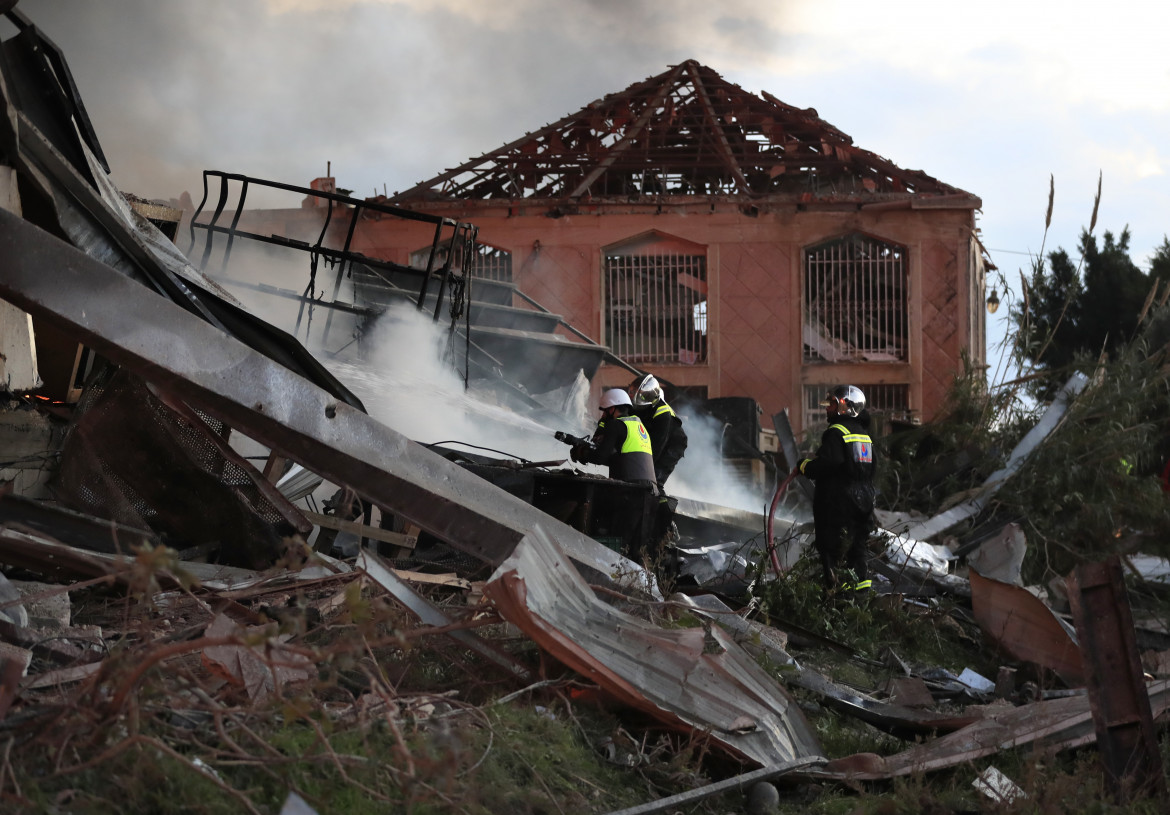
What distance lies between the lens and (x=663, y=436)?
9422 mm

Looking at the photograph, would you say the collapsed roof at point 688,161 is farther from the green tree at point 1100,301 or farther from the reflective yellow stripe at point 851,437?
the reflective yellow stripe at point 851,437

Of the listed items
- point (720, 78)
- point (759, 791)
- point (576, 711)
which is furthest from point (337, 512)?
point (720, 78)

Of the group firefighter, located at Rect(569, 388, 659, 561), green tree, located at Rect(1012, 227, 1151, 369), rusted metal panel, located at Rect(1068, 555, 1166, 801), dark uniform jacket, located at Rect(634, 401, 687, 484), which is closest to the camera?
rusted metal panel, located at Rect(1068, 555, 1166, 801)

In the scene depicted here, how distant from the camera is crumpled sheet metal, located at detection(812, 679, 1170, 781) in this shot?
444 cm

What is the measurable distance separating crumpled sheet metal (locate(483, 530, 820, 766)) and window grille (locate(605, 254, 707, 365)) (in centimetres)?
1258

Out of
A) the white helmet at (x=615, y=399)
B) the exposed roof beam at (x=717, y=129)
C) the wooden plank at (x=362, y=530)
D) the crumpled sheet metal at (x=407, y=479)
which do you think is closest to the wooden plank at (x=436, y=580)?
the wooden plank at (x=362, y=530)

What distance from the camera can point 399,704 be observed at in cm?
386

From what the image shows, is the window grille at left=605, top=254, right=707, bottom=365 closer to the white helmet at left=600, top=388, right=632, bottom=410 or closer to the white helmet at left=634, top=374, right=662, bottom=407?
the white helmet at left=634, top=374, right=662, bottom=407

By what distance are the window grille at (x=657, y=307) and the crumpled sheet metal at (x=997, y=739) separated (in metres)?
12.4

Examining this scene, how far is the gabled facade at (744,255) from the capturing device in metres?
16.9

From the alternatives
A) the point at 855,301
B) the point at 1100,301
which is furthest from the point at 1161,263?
the point at 855,301

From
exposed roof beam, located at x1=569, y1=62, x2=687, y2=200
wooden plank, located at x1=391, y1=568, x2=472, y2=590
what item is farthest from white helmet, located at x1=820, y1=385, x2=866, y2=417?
exposed roof beam, located at x1=569, y1=62, x2=687, y2=200

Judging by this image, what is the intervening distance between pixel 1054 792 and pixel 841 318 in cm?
1375

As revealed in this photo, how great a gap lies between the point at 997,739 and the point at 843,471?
364cm
